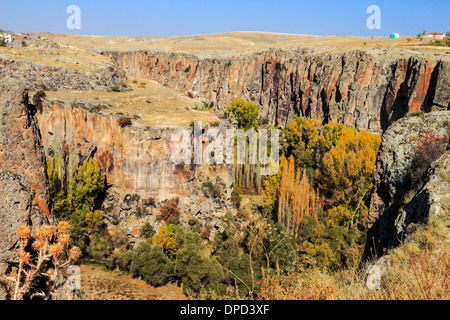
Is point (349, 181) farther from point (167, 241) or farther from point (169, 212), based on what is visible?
point (169, 212)

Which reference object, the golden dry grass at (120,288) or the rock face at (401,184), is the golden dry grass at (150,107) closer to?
the golden dry grass at (120,288)

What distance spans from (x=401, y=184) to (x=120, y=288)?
18.8m

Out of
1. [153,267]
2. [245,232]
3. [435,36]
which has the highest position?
[435,36]

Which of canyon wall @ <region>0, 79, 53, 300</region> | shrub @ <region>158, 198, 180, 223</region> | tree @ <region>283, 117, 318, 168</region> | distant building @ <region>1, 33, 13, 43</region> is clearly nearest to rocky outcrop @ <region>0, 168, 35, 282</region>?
canyon wall @ <region>0, 79, 53, 300</region>

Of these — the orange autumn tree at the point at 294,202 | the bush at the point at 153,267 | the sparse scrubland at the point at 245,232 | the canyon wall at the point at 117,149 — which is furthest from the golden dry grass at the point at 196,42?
the bush at the point at 153,267

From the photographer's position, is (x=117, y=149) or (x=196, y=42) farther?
(x=196, y=42)

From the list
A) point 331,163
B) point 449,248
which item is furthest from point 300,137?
point 449,248

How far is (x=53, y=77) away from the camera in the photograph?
45.1 metres

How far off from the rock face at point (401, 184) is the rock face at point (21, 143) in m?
12.5

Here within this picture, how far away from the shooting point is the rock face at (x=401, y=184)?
29.8 feet

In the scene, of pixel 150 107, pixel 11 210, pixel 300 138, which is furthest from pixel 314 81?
pixel 11 210

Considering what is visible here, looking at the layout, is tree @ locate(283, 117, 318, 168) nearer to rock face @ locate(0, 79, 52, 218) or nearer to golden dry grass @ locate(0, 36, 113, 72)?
golden dry grass @ locate(0, 36, 113, 72)

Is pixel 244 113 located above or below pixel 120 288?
above

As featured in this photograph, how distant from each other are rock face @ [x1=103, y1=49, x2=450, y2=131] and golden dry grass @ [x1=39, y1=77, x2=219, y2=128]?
2773 centimetres
